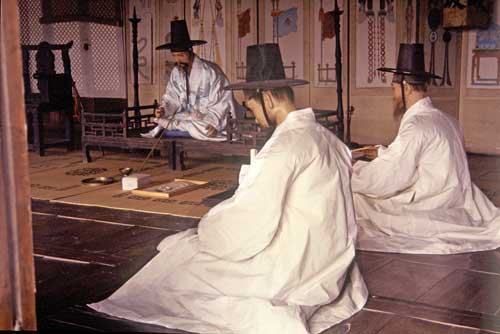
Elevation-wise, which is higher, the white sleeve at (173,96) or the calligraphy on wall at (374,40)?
the calligraphy on wall at (374,40)

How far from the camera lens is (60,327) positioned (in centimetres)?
286

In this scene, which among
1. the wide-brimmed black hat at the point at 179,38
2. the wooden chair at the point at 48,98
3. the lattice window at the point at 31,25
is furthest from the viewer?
the lattice window at the point at 31,25

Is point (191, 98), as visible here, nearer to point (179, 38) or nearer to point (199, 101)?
point (199, 101)

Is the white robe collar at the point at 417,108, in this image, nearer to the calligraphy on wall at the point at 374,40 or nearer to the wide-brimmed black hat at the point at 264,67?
the wide-brimmed black hat at the point at 264,67

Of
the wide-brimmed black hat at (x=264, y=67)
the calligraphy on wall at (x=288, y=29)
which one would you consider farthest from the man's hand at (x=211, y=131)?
the wide-brimmed black hat at (x=264, y=67)

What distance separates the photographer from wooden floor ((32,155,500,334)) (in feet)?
9.51

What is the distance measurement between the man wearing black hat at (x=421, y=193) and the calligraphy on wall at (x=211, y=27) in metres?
5.14

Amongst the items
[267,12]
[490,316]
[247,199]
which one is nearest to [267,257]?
[247,199]

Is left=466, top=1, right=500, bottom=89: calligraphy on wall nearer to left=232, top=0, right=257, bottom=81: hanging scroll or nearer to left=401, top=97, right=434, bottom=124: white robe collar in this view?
left=232, top=0, right=257, bottom=81: hanging scroll

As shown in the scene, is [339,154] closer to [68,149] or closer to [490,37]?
[490,37]

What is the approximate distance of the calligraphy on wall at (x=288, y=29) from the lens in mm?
8680

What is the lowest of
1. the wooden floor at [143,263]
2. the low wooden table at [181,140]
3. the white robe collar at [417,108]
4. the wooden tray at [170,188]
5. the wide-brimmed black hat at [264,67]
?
the wooden floor at [143,263]

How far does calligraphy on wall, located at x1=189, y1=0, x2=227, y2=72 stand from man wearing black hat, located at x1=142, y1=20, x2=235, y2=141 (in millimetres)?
1858

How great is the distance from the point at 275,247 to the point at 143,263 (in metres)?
1.22
